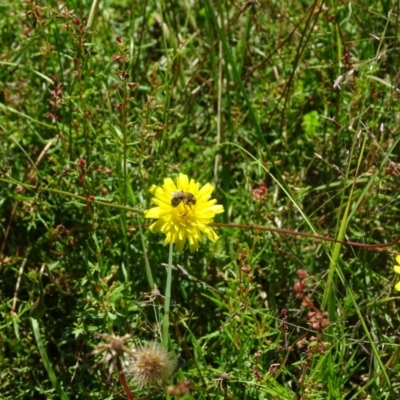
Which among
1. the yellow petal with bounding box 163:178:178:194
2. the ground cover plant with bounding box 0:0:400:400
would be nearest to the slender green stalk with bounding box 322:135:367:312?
the ground cover plant with bounding box 0:0:400:400

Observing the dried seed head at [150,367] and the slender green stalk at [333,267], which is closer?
the dried seed head at [150,367]

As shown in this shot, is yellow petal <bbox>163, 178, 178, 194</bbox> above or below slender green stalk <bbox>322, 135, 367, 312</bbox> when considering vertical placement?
above

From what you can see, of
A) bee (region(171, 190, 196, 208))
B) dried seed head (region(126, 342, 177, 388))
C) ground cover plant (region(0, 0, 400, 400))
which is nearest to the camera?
dried seed head (region(126, 342, 177, 388))

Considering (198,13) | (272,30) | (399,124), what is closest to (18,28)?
(198,13)

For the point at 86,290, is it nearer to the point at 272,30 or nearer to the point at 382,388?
the point at 382,388

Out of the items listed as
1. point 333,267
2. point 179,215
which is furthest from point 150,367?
point 333,267

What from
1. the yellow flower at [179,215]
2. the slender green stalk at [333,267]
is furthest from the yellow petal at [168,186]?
the slender green stalk at [333,267]

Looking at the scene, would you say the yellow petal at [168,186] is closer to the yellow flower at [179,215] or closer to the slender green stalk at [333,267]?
the yellow flower at [179,215]

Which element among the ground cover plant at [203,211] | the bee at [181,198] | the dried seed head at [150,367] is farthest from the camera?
the ground cover plant at [203,211]

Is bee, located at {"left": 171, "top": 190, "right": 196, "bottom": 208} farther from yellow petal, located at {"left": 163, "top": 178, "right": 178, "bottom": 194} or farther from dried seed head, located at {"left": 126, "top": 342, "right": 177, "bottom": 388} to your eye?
dried seed head, located at {"left": 126, "top": 342, "right": 177, "bottom": 388}
